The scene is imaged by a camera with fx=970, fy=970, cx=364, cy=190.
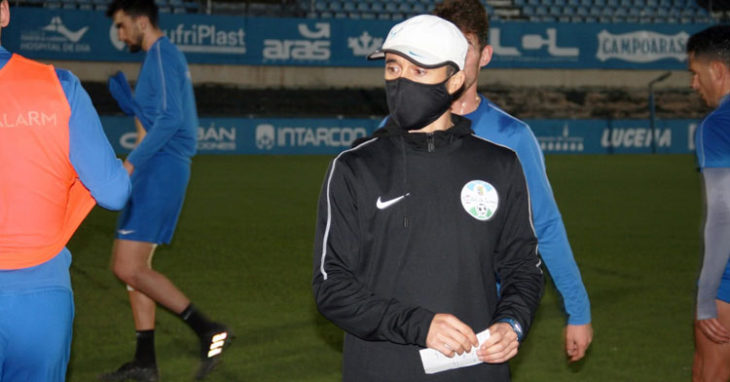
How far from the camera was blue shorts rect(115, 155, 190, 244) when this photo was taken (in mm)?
5594

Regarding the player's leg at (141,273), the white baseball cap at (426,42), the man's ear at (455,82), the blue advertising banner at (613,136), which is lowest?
the blue advertising banner at (613,136)

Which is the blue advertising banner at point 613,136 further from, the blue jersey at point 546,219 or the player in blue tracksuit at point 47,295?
the player in blue tracksuit at point 47,295

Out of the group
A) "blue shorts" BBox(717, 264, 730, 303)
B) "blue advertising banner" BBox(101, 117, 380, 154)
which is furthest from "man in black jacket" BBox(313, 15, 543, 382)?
"blue advertising banner" BBox(101, 117, 380, 154)

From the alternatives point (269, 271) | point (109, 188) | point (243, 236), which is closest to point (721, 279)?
point (109, 188)

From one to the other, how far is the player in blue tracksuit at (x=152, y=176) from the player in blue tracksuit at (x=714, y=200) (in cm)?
286

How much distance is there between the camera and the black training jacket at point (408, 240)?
8.71 feet

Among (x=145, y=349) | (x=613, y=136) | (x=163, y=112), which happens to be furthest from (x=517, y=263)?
(x=613, y=136)

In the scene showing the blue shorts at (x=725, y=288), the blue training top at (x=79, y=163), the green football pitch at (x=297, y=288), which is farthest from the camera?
the green football pitch at (x=297, y=288)

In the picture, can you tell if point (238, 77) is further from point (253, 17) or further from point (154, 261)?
point (154, 261)

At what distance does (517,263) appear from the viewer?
9.35 feet

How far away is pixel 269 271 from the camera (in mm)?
9305

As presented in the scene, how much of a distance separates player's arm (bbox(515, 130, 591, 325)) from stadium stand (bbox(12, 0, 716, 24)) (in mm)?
24213

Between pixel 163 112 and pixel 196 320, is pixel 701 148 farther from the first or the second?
pixel 196 320

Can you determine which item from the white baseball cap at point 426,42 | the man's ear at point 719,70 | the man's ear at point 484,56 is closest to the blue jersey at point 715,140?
the man's ear at point 719,70
